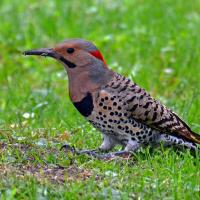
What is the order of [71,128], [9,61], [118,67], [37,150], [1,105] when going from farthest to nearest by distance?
[9,61] → [118,67] → [1,105] → [71,128] → [37,150]

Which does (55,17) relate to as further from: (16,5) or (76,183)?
(76,183)

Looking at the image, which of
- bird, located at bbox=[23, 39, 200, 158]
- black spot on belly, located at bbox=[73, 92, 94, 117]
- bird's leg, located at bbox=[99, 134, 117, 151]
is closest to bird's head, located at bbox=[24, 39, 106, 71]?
bird, located at bbox=[23, 39, 200, 158]

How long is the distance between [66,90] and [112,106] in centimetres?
388

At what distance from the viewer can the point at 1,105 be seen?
402 inches

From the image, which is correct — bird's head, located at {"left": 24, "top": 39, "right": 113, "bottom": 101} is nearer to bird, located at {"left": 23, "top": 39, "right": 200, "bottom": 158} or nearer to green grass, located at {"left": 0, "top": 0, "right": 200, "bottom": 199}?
bird, located at {"left": 23, "top": 39, "right": 200, "bottom": 158}

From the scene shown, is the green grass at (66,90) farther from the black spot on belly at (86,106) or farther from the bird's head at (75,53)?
the bird's head at (75,53)

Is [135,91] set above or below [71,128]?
above

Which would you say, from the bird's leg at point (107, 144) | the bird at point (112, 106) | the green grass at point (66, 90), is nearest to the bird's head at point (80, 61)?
the bird at point (112, 106)

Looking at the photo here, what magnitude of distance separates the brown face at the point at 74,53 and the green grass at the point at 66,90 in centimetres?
76

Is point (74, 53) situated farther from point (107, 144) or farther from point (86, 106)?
point (107, 144)

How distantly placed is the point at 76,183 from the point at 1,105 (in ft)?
13.3

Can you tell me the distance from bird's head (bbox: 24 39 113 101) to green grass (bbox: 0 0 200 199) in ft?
2.11

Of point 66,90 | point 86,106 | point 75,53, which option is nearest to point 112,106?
point 86,106

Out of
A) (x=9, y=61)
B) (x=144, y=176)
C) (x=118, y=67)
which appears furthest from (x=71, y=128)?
(x=9, y=61)
